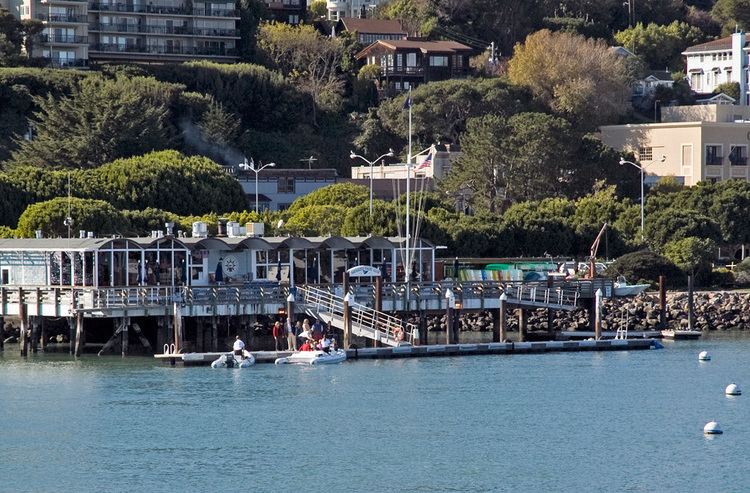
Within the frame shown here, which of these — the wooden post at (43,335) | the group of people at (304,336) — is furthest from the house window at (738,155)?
the wooden post at (43,335)

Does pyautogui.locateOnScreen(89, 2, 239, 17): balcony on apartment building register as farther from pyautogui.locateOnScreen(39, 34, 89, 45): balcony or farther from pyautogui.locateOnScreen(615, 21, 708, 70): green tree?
pyautogui.locateOnScreen(615, 21, 708, 70): green tree

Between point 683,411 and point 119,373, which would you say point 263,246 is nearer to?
point 119,373

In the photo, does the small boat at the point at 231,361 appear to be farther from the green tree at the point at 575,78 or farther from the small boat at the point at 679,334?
the green tree at the point at 575,78

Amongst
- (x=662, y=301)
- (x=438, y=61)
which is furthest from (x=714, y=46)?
(x=662, y=301)

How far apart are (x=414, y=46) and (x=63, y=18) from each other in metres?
33.4

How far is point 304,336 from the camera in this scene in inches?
2837

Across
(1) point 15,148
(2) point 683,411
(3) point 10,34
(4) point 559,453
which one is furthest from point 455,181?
(4) point 559,453

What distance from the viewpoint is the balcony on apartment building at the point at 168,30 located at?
513ft

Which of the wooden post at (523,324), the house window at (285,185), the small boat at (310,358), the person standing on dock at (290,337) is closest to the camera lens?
the small boat at (310,358)

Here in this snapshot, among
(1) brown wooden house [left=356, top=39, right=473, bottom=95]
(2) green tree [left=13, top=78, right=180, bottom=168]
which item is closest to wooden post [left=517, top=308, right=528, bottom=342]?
(2) green tree [left=13, top=78, right=180, bottom=168]

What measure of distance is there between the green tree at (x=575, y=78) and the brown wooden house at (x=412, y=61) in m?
7.51

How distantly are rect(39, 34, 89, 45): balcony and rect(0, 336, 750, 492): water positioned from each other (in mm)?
81376

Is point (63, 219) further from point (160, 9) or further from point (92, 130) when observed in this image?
point (160, 9)

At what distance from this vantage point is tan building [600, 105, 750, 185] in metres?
142
